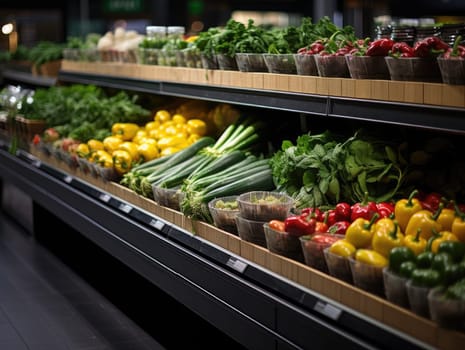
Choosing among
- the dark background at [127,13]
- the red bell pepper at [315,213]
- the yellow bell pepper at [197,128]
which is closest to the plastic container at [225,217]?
the red bell pepper at [315,213]

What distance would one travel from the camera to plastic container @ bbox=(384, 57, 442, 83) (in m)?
3.06

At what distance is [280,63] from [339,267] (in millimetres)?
1423

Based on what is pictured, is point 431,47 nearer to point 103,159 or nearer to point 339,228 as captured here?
point 339,228

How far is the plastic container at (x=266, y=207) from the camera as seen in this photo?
3.60m

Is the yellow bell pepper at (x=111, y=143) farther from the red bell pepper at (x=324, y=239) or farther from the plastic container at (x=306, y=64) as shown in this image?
the red bell pepper at (x=324, y=239)

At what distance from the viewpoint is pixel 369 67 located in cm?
335

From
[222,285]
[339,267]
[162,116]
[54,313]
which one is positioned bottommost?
[54,313]

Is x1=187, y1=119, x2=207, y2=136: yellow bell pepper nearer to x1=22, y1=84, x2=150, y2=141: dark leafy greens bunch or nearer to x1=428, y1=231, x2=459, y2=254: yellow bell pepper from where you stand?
x1=22, y1=84, x2=150, y2=141: dark leafy greens bunch

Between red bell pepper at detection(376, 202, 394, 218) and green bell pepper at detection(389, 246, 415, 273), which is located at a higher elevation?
red bell pepper at detection(376, 202, 394, 218)

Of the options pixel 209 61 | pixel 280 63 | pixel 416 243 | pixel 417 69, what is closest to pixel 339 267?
pixel 416 243

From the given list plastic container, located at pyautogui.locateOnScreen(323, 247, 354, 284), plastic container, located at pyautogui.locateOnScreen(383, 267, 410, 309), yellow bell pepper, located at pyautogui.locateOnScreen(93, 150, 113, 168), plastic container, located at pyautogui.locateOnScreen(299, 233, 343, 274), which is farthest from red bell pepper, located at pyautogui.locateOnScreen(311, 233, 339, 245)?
yellow bell pepper, located at pyautogui.locateOnScreen(93, 150, 113, 168)

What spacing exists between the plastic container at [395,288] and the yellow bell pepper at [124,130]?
12.2ft

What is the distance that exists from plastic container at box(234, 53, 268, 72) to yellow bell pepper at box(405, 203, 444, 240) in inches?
60.6

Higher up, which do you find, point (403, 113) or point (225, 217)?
point (403, 113)
